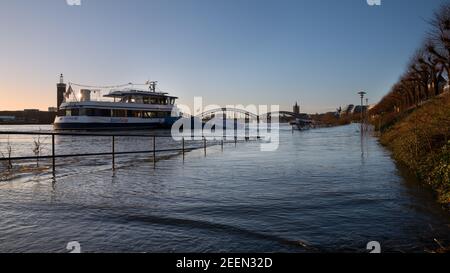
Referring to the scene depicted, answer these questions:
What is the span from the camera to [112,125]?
190ft

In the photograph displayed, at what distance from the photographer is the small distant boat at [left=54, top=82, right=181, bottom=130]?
5638 cm

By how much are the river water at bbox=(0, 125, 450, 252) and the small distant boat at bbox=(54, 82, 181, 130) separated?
49.1 m

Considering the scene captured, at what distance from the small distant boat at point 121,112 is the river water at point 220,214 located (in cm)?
4912

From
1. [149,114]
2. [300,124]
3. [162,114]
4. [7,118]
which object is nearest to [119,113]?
[149,114]

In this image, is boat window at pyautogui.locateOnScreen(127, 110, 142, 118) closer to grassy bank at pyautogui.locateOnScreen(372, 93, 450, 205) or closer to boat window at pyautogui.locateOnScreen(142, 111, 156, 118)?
boat window at pyautogui.locateOnScreen(142, 111, 156, 118)

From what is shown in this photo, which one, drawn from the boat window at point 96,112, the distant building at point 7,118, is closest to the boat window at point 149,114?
the boat window at point 96,112

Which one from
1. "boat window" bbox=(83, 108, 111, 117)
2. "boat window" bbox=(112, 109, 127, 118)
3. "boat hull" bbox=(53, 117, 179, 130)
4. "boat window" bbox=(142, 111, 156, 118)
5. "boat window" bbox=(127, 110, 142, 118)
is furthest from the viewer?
"boat window" bbox=(142, 111, 156, 118)

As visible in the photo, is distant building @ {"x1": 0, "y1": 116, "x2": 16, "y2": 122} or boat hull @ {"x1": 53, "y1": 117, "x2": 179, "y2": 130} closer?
boat hull @ {"x1": 53, "y1": 117, "x2": 179, "y2": 130}

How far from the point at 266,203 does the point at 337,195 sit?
1627 millimetres

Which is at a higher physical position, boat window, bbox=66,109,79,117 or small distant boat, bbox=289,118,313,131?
boat window, bbox=66,109,79,117

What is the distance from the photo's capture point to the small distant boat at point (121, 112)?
5638cm

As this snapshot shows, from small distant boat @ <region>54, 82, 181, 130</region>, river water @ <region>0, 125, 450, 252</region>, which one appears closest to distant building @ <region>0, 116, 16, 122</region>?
small distant boat @ <region>54, 82, 181, 130</region>
